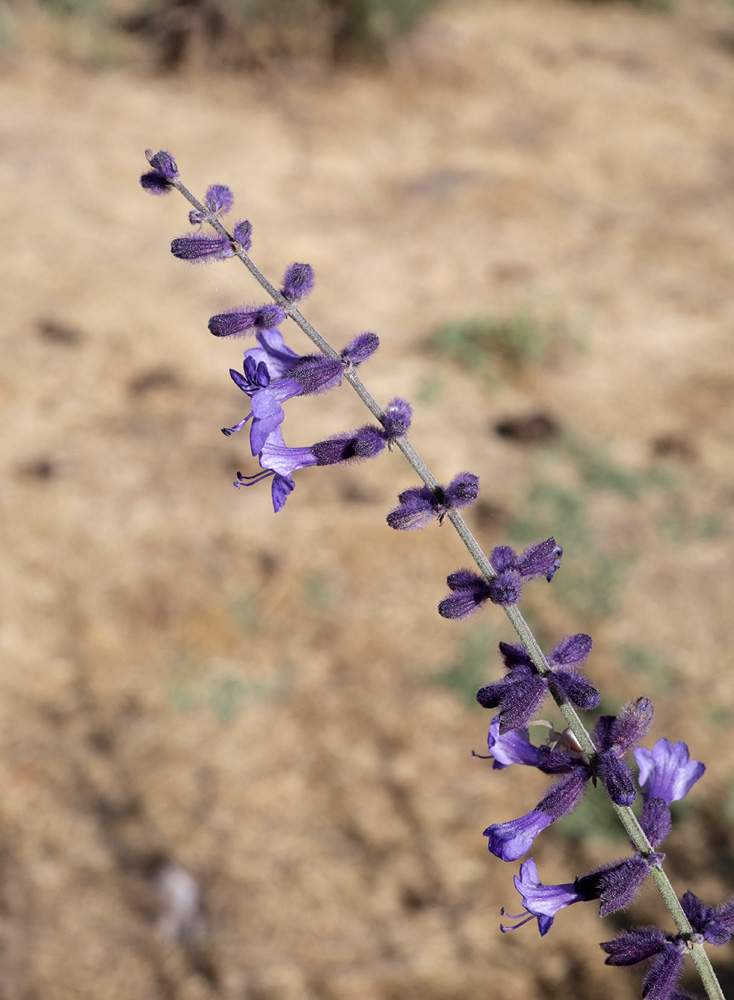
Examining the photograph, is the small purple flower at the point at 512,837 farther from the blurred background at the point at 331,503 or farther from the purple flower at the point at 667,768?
the blurred background at the point at 331,503

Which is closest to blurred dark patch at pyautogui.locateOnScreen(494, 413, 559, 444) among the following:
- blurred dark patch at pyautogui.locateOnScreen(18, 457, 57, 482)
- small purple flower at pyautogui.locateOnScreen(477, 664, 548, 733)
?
blurred dark patch at pyautogui.locateOnScreen(18, 457, 57, 482)

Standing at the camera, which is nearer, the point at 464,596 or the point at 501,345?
the point at 464,596

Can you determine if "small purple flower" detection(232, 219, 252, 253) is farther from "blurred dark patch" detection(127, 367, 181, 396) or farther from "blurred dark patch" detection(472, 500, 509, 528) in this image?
"blurred dark patch" detection(127, 367, 181, 396)

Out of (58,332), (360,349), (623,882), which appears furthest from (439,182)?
(623,882)

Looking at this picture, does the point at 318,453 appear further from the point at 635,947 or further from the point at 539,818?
the point at 635,947

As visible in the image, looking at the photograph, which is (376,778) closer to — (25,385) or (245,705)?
(245,705)
